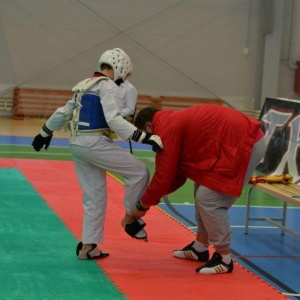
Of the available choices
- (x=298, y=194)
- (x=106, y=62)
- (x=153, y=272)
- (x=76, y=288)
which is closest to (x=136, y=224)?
(x=153, y=272)

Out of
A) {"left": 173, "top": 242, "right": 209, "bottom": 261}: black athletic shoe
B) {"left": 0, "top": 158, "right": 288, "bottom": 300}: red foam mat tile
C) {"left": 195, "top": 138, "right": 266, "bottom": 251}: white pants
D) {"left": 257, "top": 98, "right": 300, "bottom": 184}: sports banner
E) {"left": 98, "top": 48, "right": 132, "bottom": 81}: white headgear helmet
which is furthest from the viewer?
{"left": 257, "top": 98, "right": 300, "bottom": 184}: sports banner

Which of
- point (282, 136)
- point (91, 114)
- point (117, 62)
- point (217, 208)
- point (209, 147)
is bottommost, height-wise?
point (282, 136)

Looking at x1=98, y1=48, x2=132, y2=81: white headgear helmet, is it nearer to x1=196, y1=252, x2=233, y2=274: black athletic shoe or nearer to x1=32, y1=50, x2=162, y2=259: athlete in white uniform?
x1=32, y1=50, x2=162, y2=259: athlete in white uniform

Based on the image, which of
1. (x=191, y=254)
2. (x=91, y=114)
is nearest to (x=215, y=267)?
(x=191, y=254)

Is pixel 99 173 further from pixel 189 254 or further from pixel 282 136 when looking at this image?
pixel 282 136

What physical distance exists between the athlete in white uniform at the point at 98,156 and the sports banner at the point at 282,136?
4040 millimetres

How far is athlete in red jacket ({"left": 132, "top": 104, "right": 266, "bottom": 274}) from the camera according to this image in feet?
19.8

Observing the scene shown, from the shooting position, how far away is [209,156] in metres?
6.12

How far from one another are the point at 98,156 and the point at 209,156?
98 centimetres

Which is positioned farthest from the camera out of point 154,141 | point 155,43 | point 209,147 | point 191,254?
point 155,43

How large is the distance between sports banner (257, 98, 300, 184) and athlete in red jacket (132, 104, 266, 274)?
3856 millimetres

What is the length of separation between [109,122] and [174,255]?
147cm

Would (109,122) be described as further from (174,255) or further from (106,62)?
(174,255)

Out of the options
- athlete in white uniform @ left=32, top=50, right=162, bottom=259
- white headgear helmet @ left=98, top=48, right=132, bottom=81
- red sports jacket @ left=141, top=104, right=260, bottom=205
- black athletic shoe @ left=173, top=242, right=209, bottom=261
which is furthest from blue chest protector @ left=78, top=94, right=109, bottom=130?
black athletic shoe @ left=173, top=242, right=209, bottom=261
